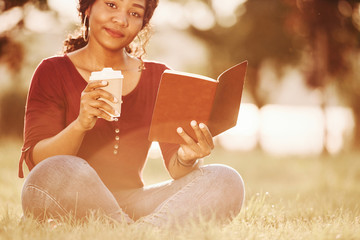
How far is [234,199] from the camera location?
2.66m

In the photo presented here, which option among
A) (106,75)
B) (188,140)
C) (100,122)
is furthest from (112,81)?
(100,122)

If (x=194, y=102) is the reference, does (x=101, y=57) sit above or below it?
above

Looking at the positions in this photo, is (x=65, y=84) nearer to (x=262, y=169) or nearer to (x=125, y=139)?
(x=125, y=139)

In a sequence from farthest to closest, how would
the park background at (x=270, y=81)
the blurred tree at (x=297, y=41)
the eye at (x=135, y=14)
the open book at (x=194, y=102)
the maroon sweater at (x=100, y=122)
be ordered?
1. the blurred tree at (x=297, y=41)
2. the park background at (x=270, y=81)
3. the eye at (x=135, y=14)
4. the maroon sweater at (x=100, y=122)
5. the open book at (x=194, y=102)

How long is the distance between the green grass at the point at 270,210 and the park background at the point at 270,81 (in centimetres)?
1

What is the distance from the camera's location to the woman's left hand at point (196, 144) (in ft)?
8.04

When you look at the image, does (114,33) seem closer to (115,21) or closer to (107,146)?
(115,21)

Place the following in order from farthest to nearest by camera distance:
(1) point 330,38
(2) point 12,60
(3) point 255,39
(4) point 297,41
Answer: (4) point 297,41, (3) point 255,39, (1) point 330,38, (2) point 12,60

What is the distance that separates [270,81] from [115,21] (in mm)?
12572

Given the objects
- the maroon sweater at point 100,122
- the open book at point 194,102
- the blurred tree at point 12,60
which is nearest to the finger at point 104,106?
the open book at point 194,102

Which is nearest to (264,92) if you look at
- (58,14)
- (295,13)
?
(295,13)

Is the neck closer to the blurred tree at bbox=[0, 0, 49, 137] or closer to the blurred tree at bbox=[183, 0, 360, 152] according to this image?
the blurred tree at bbox=[0, 0, 49, 137]

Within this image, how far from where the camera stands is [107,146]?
9.37ft

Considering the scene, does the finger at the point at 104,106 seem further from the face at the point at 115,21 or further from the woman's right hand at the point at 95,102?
the face at the point at 115,21
